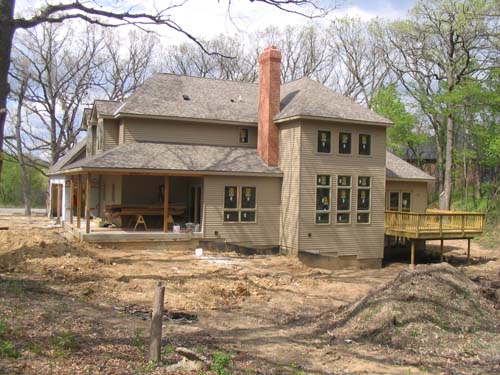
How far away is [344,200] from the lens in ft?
→ 71.1

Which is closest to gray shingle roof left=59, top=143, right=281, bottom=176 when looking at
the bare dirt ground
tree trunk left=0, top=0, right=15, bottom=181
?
the bare dirt ground

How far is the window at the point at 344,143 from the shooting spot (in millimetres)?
21514

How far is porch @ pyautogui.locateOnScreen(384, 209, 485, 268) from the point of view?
22250 millimetres

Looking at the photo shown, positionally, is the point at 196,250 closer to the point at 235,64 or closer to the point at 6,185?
the point at 235,64

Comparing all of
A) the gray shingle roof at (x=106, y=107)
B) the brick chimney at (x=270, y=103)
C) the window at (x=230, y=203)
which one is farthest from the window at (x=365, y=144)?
the gray shingle roof at (x=106, y=107)

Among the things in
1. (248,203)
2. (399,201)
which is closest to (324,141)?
(248,203)

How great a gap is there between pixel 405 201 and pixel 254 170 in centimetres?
920

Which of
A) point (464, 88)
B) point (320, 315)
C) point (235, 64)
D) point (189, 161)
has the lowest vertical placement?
point (320, 315)

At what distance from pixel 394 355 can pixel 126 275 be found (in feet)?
26.8

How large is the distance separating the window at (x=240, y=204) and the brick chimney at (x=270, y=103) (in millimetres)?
1809

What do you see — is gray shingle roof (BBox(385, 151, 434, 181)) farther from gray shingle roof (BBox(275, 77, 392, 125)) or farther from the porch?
gray shingle roof (BBox(275, 77, 392, 125))

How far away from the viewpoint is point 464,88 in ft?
109

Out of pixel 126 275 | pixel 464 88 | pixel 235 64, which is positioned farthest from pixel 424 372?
pixel 235 64

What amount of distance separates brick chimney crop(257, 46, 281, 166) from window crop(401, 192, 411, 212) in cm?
774
